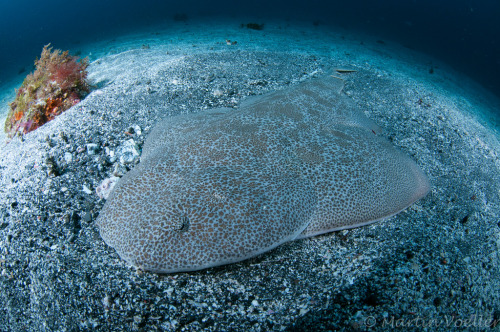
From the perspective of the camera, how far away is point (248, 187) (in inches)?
89.5

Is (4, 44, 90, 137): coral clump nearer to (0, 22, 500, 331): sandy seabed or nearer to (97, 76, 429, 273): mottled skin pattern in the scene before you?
(0, 22, 500, 331): sandy seabed

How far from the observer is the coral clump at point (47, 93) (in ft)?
16.7

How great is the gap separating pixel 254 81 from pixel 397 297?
5.16 meters

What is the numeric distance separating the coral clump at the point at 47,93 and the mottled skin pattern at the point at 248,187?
12.5ft

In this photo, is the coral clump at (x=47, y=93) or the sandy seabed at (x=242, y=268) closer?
the sandy seabed at (x=242, y=268)

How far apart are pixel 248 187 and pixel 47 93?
6280mm

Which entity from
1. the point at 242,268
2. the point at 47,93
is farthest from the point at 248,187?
the point at 47,93

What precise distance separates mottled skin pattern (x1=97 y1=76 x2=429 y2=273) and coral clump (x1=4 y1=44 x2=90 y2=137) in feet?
12.5

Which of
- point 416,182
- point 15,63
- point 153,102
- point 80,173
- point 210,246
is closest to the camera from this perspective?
point 210,246

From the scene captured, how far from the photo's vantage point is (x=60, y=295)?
2299 mm

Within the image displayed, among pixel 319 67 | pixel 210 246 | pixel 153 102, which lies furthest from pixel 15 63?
pixel 210 246

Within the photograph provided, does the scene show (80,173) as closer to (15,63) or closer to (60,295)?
(60,295)

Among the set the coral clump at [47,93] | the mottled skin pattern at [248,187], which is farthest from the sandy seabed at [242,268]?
the coral clump at [47,93]

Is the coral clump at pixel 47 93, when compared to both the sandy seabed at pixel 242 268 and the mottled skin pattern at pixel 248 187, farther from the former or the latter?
the mottled skin pattern at pixel 248 187
